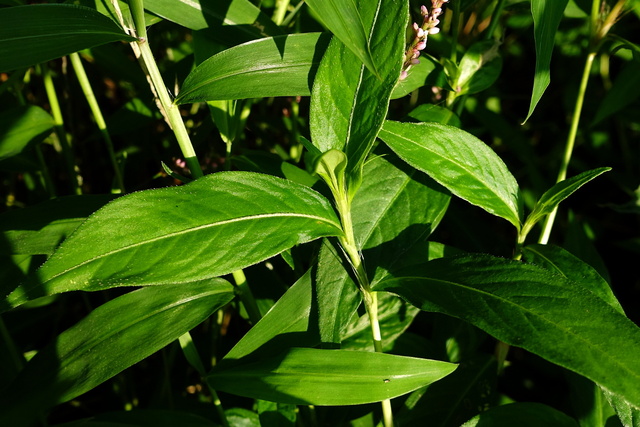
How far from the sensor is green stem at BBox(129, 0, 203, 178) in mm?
601

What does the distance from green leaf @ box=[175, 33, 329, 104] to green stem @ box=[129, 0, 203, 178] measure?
0.02 meters

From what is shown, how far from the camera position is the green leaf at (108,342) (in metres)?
0.64

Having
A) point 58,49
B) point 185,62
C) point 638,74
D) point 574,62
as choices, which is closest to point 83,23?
point 58,49

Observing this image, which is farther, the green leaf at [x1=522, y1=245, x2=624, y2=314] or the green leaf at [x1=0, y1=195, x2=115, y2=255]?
the green leaf at [x1=0, y1=195, x2=115, y2=255]

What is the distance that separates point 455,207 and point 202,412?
62 cm

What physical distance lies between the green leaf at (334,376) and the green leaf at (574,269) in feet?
0.58

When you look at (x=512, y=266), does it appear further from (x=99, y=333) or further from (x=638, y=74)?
(x=638, y=74)

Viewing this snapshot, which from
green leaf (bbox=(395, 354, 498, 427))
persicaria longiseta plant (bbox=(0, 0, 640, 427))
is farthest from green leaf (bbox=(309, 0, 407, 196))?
green leaf (bbox=(395, 354, 498, 427))

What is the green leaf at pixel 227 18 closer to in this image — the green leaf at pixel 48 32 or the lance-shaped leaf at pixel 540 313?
the green leaf at pixel 48 32

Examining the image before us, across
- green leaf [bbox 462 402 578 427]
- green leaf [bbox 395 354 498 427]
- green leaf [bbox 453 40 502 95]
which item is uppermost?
green leaf [bbox 453 40 502 95]

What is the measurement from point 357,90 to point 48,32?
12.4 inches

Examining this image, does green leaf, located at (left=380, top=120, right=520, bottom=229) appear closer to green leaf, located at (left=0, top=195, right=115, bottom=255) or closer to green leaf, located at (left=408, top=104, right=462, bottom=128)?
green leaf, located at (left=408, top=104, right=462, bottom=128)

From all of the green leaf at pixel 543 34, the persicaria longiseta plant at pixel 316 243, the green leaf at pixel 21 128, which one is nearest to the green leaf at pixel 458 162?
the persicaria longiseta plant at pixel 316 243

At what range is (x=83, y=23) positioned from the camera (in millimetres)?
596
